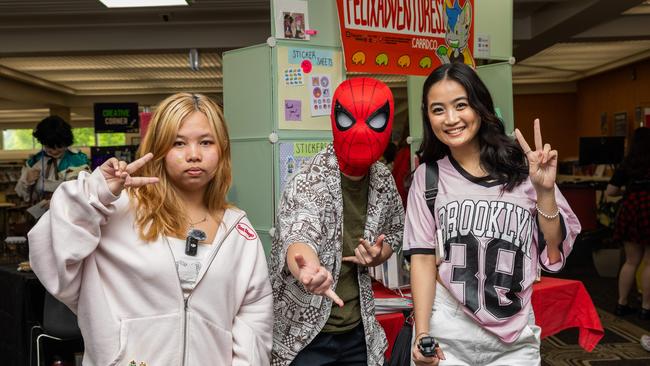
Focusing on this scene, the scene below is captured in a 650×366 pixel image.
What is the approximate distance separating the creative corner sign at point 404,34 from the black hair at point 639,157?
2.86 meters

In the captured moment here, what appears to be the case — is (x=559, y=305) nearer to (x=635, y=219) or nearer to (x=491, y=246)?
(x=491, y=246)

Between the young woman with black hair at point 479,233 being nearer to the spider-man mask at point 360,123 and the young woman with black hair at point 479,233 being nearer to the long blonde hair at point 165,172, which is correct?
the spider-man mask at point 360,123

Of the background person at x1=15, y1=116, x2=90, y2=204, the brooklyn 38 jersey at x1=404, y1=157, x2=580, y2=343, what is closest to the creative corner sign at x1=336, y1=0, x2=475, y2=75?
the brooklyn 38 jersey at x1=404, y1=157, x2=580, y2=343

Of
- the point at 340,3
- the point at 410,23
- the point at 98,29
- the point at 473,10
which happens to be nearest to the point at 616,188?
the point at 473,10

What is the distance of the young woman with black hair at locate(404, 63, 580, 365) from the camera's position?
167cm

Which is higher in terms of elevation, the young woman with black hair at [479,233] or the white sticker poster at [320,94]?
the white sticker poster at [320,94]

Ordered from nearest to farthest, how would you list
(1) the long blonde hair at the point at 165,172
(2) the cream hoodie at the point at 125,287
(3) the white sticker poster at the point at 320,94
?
(2) the cream hoodie at the point at 125,287
(1) the long blonde hair at the point at 165,172
(3) the white sticker poster at the point at 320,94

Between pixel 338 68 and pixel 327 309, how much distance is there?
192 centimetres

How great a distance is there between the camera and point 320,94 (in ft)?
11.1

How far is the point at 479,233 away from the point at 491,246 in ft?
0.15

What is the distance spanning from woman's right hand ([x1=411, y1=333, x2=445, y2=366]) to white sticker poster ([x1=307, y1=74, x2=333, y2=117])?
1.90 meters

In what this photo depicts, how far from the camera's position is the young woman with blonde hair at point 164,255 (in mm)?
1435

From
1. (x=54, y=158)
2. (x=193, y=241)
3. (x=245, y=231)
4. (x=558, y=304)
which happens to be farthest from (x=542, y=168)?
(x=54, y=158)

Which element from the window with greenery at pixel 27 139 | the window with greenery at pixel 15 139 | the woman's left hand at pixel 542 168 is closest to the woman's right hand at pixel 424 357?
the woman's left hand at pixel 542 168
